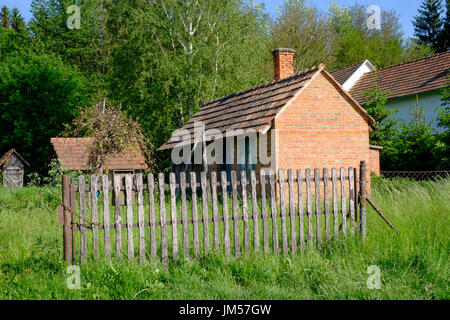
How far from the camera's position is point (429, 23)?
42.2m

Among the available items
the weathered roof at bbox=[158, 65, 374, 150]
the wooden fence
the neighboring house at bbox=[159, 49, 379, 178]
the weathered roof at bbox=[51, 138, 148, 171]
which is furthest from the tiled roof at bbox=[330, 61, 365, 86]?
the wooden fence

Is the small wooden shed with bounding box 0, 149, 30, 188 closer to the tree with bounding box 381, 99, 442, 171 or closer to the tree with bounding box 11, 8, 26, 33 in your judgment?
the tree with bounding box 11, 8, 26, 33

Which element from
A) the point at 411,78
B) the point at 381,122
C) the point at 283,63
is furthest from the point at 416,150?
the point at 411,78

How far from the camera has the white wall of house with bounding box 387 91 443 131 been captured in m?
23.3

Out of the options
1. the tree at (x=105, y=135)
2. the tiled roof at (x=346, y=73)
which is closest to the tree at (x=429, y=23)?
the tiled roof at (x=346, y=73)

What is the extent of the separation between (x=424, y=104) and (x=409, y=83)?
1.74 meters

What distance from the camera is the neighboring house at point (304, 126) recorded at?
13789mm

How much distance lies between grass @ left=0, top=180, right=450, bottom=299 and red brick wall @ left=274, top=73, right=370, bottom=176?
6.43 meters

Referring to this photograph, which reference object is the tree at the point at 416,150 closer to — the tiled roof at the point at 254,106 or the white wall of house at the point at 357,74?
the tiled roof at the point at 254,106

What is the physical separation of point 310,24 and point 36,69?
2159cm

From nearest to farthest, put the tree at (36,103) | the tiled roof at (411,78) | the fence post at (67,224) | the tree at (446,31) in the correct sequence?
the fence post at (67,224) < the tiled roof at (411,78) < the tree at (36,103) < the tree at (446,31)

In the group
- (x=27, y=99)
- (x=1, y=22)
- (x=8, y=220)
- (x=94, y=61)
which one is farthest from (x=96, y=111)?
(x=1, y=22)

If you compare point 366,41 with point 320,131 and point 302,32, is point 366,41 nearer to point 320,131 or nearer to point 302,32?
point 302,32
